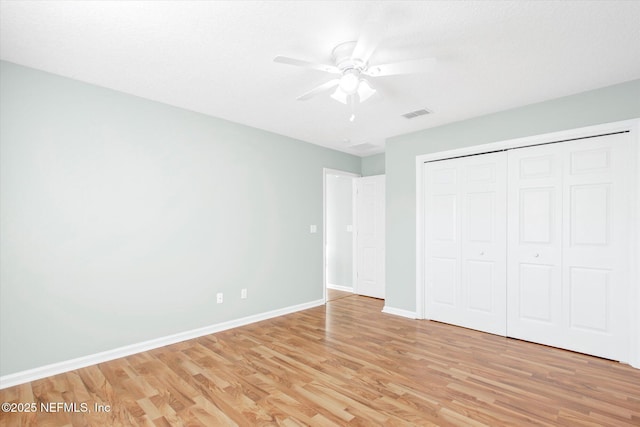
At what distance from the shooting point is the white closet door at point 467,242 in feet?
12.2

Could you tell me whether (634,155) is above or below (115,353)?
above

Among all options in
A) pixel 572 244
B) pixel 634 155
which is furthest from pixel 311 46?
pixel 572 244

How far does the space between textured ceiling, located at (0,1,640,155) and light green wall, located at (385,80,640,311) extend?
0.54 ft

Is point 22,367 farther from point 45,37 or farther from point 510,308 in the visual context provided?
point 510,308

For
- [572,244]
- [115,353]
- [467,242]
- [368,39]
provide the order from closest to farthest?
[368,39] < [115,353] < [572,244] < [467,242]

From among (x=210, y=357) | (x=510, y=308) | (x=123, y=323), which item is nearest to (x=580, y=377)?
(x=510, y=308)

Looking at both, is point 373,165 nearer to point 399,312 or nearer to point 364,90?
point 399,312

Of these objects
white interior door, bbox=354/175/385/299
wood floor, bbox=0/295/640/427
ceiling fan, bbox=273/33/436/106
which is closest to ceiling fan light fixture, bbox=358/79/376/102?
ceiling fan, bbox=273/33/436/106

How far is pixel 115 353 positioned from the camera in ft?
9.84

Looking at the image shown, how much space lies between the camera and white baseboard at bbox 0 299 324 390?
2.52 m

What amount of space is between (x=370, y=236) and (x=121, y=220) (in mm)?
3987

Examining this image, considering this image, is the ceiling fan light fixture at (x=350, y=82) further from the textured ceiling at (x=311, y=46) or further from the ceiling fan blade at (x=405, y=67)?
the textured ceiling at (x=311, y=46)

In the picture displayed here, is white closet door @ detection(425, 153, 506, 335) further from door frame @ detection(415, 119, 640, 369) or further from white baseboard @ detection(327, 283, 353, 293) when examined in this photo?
white baseboard @ detection(327, 283, 353, 293)

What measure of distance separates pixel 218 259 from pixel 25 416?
81.9 inches
